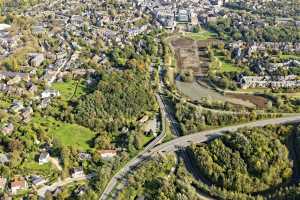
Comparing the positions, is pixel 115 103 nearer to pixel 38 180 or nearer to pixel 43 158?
pixel 43 158

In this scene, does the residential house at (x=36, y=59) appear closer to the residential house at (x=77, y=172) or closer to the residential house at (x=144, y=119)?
the residential house at (x=144, y=119)

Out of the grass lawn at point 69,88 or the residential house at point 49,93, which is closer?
the residential house at point 49,93

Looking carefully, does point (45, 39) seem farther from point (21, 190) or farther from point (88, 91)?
point (21, 190)

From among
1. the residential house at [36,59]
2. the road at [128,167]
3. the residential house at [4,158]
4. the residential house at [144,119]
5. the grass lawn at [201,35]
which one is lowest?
the road at [128,167]

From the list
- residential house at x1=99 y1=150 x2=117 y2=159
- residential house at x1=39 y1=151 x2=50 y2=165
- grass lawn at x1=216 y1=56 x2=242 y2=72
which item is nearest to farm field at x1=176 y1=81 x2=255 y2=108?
grass lawn at x1=216 y1=56 x2=242 y2=72

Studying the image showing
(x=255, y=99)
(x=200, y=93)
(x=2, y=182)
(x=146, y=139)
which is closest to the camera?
(x=2, y=182)

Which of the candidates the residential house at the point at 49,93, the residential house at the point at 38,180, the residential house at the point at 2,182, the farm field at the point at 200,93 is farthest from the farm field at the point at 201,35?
the residential house at the point at 2,182

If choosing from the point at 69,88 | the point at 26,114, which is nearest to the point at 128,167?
the point at 26,114
